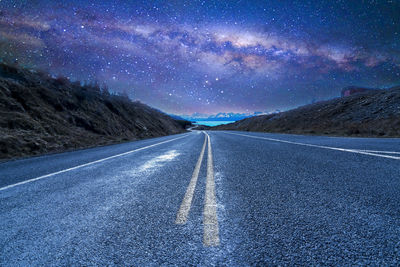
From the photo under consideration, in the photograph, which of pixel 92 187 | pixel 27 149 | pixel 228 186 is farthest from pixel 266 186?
pixel 27 149

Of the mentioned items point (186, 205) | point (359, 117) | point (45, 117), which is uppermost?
point (359, 117)

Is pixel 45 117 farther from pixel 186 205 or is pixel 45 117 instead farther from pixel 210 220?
pixel 210 220

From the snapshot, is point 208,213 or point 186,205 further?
point 186,205

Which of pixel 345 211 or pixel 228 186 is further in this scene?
pixel 228 186

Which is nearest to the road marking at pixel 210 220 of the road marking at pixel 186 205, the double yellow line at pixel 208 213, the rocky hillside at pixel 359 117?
the double yellow line at pixel 208 213

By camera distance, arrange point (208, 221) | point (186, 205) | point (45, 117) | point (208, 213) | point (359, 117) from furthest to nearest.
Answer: point (359, 117), point (45, 117), point (186, 205), point (208, 213), point (208, 221)

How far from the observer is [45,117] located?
15.6 metres

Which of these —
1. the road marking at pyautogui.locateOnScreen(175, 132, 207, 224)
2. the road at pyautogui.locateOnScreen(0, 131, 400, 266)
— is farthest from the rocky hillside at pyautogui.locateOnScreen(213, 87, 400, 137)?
the road marking at pyautogui.locateOnScreen(175, 132, 207, 224)

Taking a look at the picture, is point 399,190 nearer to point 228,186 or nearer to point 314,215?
point 314,215

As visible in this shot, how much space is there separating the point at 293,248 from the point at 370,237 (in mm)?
663

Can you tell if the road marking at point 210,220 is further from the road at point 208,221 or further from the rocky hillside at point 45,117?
the rocky hillside at point 45,117

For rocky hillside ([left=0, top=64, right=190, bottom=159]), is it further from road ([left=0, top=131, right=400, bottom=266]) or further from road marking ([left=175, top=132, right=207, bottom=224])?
road marking ([left=175, top=132, right=207, bottom=224])

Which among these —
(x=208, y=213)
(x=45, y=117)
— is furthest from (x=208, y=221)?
(x=45, y=117)

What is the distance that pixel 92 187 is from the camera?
3.25 meters
